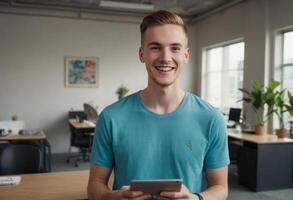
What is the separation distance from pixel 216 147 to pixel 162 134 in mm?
230

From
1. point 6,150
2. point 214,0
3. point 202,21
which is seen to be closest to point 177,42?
point 6,150

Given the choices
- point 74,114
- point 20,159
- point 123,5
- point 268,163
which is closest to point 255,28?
point 123,5

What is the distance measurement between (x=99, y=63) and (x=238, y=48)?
3.31 meters

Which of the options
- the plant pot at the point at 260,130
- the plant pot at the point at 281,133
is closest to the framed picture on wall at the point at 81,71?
the plant pot at the point at 260,130

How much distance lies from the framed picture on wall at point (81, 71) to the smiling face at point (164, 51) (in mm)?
6645

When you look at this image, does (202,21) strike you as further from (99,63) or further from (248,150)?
(248,150)

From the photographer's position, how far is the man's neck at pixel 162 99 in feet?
4.15

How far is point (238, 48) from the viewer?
711 centimetres

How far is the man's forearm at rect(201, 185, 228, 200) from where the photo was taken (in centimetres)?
121

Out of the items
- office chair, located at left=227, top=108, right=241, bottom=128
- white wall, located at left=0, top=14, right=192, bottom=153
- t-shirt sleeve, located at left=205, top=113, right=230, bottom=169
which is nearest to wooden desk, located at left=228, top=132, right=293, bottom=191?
office chair, located at left=227, top=108, right=241, bottom=128

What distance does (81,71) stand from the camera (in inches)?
303

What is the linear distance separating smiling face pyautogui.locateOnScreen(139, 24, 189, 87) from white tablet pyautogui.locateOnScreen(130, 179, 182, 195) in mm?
372

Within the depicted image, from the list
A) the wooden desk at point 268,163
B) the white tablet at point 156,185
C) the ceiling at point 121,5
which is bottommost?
the wooden desk at point 268,163

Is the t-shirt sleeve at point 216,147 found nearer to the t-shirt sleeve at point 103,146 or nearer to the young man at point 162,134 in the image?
the young man at point 162,134
